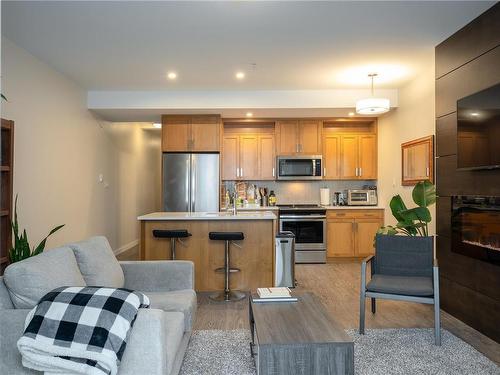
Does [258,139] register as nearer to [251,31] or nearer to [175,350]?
[251,31]

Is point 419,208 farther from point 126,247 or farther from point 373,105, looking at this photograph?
point 126,247

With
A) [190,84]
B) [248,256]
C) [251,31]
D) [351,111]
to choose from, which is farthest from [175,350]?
[351,111]

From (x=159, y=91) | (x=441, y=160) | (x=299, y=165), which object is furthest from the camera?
(x=299, y=165)

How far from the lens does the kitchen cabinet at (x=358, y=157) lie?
6.78m

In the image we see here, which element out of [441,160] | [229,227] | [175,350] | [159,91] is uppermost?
[159,91]

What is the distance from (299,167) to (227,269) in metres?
2.85

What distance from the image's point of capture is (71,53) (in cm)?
425

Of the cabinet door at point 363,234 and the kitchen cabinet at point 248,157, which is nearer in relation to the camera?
the cabinet door at point 363,234

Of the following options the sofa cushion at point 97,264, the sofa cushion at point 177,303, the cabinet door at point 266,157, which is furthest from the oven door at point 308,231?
the sofa cushion at point 97,264

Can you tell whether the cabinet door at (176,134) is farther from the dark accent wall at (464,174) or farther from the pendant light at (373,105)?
the dark accent wall at (464,174)

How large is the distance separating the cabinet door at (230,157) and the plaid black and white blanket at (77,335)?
199 inches

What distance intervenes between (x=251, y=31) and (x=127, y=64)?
1689 millimetres

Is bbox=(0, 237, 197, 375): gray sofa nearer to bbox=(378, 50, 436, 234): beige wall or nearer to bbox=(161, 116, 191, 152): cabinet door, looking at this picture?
bbox=(378, 50, 436, 234): beige wall

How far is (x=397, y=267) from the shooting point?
12.0 ft
